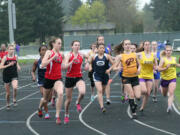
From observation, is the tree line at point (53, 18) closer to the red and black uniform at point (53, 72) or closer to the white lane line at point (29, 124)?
the white lane line at point (29, 124)

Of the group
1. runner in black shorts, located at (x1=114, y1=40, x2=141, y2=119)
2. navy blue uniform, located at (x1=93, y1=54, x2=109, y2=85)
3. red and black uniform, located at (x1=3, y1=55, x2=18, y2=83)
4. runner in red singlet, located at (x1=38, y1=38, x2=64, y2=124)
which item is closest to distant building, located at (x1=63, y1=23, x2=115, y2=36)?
red and black uniform, located at (x1=3, y1=55, x2=18, y2=83)

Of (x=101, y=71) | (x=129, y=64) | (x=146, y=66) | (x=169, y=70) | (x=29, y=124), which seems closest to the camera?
(x=29, y=124)

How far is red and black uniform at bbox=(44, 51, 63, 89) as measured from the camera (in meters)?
9.77

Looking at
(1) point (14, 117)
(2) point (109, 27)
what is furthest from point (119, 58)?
(2) point (109, 27)

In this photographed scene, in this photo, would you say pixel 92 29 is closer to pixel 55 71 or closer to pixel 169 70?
pixel 169 70

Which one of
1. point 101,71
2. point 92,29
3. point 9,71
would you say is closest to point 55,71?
point 101,71

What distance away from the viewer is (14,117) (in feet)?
36.9

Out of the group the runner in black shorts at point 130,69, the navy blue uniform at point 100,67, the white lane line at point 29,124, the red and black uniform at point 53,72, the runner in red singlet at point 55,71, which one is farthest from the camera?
the navy blue uniform at point 100,67

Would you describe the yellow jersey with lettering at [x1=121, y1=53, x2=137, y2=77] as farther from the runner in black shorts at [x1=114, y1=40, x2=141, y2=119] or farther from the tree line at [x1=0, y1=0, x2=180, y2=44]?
the tree line at [x1=0, y1=0, x2=180, y2=44]

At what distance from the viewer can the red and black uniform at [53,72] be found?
9.77 metres

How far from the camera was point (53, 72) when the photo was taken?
9.85 metres

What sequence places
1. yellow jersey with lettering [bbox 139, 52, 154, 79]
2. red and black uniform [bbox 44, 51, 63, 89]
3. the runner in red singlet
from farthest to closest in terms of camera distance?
yellow jersey with lettering [bbox 139, 52, 154, 79], red and black uniform [bbox 44, 51, 63, 89], the runner in red singlet

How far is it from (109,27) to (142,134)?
9122cm

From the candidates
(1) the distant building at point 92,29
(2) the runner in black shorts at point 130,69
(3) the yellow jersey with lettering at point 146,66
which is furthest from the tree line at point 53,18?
(2) the runner in black shorts at point 130,69
